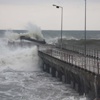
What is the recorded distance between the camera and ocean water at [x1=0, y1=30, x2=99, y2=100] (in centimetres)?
2756

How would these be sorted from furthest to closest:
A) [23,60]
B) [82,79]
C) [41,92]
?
[23,60]
[41,92]
[82,79]

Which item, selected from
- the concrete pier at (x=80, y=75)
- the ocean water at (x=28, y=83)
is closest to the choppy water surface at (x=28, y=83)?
the ocean water at (x=28, y=83)

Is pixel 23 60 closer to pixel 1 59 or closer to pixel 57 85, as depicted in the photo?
pixel 1 59

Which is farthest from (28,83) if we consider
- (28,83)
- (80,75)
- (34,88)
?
(80,75)

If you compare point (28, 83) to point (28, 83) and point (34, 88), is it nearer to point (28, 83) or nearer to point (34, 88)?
point (28, 83)

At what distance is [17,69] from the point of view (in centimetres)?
4631

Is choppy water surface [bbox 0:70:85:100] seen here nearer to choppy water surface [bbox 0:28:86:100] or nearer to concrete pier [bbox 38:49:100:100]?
choppy water surface [bbox 0:28:86:100]

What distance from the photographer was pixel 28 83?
33875 mm

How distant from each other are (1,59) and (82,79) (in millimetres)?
26565

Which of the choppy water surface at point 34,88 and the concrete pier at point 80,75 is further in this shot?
the choppy water surface at point 34,88

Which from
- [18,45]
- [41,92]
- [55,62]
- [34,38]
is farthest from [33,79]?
[34,38]

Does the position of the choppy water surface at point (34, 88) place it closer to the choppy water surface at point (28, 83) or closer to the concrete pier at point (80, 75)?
the choppy water surface at point (28, 83)

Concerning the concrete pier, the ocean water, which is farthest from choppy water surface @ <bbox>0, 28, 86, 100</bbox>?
the concrete pier

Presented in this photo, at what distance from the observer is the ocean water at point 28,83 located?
27.6 meters
